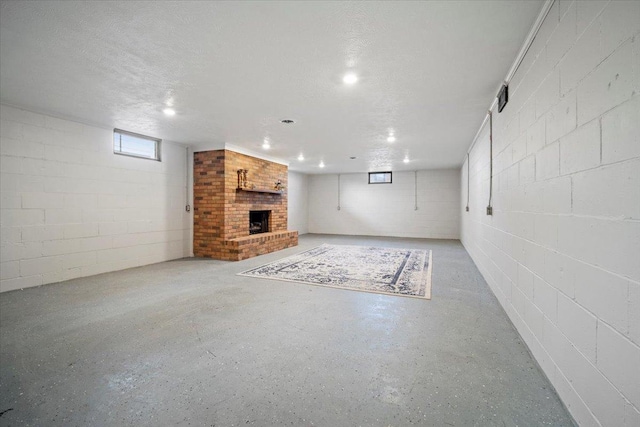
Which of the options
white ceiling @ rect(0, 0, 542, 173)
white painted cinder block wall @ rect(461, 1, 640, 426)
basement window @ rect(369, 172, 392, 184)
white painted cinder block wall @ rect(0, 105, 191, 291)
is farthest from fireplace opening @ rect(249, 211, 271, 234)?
white painted cinder block wall @ rect(461, 1, 640, 426)

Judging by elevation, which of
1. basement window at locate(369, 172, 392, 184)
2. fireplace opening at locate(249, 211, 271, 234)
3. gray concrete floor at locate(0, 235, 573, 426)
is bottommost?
gray concrete floor at locate(0, 235, 573, 426)

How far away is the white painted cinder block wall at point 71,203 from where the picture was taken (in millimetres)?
3584

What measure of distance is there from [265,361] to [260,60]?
251cm

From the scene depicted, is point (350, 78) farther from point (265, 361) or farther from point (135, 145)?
point (135, 145)

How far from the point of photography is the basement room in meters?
1.34

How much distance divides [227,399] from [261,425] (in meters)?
0.30

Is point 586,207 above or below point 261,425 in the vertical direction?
above

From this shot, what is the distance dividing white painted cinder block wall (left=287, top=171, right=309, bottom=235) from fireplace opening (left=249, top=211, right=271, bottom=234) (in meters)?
2.48

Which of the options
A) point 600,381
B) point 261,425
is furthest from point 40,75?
point 600,381

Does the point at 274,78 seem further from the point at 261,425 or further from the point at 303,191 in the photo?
the point at 303,191

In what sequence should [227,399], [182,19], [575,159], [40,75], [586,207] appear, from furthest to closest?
[40,75]
[182,19]
[227,399]
[575,159]
[586,207]

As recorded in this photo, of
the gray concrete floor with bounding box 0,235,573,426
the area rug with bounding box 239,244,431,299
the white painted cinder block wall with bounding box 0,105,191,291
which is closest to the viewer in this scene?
the gray concrete floor with bounding box 0,235,573,426

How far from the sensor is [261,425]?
1.39m

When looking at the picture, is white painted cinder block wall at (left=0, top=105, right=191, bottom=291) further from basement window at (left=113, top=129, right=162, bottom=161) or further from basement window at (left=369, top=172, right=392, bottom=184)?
basement window at (left=369, top=172, right=392, bottom=184)
